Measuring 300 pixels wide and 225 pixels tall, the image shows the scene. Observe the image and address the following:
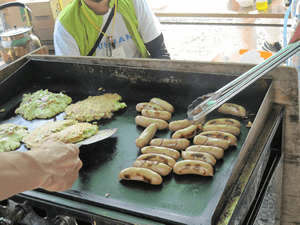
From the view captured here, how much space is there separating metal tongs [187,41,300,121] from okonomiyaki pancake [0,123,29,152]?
1.09 metres

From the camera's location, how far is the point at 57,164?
1.34m

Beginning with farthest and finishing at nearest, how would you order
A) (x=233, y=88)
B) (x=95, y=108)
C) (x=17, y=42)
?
(x=17, y=42)
(x=95, y=108)
(x=233, y=88)

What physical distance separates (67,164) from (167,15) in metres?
3.33

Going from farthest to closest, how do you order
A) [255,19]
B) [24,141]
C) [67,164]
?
1. [255,19]
2. [24,141]
3. [67,164]

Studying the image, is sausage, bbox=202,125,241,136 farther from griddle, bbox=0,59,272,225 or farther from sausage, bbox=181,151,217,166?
sausage, bbox=181,151,217,166

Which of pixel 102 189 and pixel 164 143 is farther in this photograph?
pixel 164 143

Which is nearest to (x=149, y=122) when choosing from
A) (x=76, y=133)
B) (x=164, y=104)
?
(x=164, y=104)

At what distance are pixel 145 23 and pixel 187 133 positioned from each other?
1507 millimetres

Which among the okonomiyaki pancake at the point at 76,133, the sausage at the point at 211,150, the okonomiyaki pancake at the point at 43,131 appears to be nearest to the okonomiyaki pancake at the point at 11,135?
the okonomiyaki pancake at the point at 43,131

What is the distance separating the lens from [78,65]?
2453 mm

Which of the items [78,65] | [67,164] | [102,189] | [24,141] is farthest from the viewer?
[78,65]

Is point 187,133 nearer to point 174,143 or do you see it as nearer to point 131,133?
point 174,143

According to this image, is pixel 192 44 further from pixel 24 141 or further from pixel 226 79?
pixel 24 141

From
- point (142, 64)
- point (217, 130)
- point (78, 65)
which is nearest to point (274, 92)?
point (217, 130)
